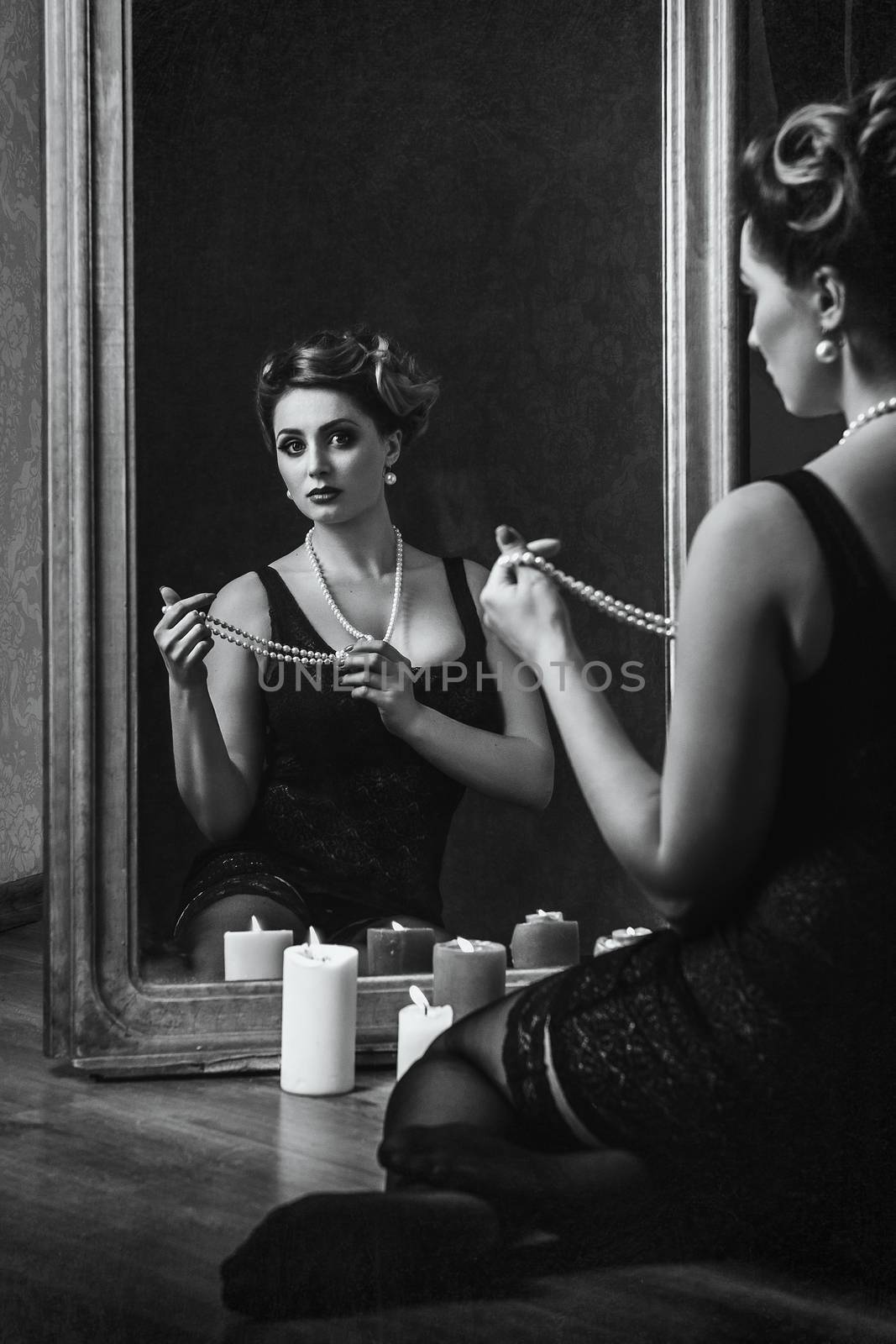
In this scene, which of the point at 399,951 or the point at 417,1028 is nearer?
the point at 417,1028

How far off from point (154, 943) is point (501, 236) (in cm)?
68

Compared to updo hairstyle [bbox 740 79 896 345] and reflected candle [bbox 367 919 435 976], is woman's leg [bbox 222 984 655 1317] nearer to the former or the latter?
reflected candle [bbox 367 919 435 976]

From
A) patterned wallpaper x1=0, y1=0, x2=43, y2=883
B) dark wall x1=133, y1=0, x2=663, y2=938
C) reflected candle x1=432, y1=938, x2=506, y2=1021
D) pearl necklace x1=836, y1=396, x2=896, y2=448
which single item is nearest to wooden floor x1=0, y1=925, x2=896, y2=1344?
reflected candle x1=432, y1=938, x2=506, y2=1021

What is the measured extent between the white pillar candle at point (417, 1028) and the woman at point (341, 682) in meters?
0.13

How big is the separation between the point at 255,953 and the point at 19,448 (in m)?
1.11

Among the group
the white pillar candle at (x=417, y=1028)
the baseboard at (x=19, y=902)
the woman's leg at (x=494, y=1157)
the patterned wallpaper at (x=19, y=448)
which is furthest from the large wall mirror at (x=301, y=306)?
the patterned wallpaper at (x=19, y=448)

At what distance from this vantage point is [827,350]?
2.60ft

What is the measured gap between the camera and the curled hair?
1076 millimetres

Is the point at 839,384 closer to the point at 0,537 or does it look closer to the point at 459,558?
the point at 459,558

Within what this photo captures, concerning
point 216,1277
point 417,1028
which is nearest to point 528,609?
point 417,1028

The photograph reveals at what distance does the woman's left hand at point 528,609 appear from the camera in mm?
867

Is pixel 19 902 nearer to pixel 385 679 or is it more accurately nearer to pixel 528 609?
pixel 385 679

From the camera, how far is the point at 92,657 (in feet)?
3.66

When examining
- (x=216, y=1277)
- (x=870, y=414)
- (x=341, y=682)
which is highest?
(x=870, y=414)
